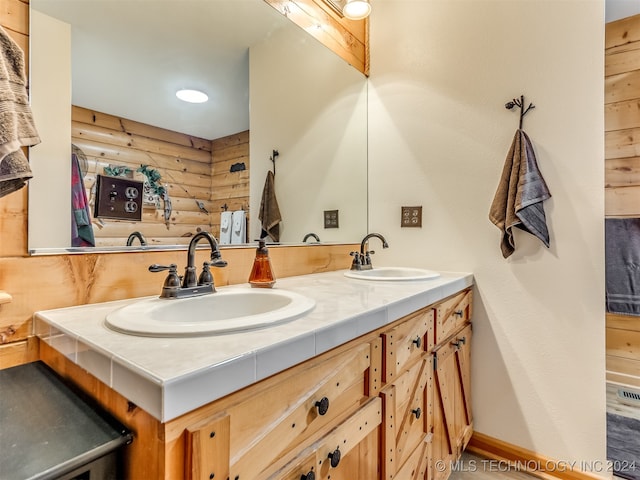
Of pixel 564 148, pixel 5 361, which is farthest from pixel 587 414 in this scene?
pixel 5 361

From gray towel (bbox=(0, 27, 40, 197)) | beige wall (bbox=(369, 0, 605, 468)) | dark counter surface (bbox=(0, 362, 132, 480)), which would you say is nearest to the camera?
dark counter surface (bbox=(0, 362, 132, 480))

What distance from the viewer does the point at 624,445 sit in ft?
5.14

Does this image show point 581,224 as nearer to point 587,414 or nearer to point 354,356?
point 587,414

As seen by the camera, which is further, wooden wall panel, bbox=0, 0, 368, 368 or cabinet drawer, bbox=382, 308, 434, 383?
cabinet drawer, bbox=382, 308, 434, 383

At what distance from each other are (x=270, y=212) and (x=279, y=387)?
3.28 ft

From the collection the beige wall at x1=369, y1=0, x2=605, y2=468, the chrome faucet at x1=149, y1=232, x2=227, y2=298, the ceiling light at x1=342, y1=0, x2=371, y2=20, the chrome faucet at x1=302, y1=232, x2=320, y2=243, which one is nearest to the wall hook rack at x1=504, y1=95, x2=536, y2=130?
the beige wall at x1=369, y1=0, x2=605, y2=468

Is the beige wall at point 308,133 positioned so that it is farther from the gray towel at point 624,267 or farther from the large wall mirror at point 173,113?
the gray towel at point 624,267

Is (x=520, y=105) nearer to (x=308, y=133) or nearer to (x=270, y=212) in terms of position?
(x=308, y=133)

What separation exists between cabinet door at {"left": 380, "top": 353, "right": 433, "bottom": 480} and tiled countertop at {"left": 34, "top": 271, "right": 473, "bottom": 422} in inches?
9.2

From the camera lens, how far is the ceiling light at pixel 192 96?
3.76 feet

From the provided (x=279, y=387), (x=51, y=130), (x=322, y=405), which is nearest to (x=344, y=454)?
(x=322, y=405)

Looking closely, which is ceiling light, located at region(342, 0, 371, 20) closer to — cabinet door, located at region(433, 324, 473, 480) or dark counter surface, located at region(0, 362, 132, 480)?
cabinet door, located at region(433, 324, 473, 480)

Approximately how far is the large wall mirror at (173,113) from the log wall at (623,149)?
167 centimetres

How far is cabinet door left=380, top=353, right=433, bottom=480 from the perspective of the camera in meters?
0.91
